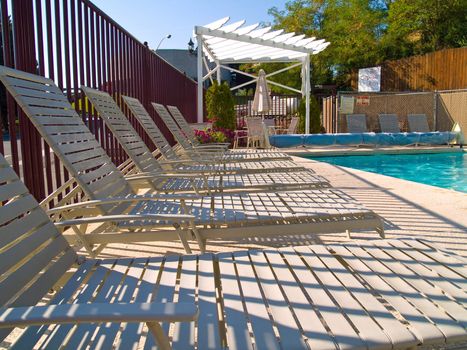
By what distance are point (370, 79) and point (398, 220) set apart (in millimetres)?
19486

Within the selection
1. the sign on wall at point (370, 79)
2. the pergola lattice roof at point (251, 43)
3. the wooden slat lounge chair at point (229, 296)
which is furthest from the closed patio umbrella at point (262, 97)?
the wooden slat lounge chair at point (229, 296)

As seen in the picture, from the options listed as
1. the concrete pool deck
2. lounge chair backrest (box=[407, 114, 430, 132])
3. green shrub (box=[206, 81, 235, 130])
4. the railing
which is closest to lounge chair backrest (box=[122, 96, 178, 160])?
the railing

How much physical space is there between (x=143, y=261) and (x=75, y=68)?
247 cm

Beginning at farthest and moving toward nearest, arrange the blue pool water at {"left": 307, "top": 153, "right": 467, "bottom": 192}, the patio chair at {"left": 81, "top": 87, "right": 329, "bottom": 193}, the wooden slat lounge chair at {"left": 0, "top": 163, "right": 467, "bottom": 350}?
the blue pool water at {"left": 307, "top": 153, "right": 467, "bottom": 192}
the patio chair at {"left": 81, "top": 87, "right": 329, "bottom": 193}
the wooden slat lounge chair at {"left": 0, "top": 163, "right": 467, "bottom": 350}

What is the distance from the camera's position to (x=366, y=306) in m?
1.30

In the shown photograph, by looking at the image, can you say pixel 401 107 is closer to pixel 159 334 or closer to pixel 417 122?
pixel 417 122

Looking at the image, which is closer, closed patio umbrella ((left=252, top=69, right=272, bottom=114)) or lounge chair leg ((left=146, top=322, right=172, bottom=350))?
lounge chair leg ((left=146, top=322, right=172, bottom=350))

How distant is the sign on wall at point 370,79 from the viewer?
69.7 feet

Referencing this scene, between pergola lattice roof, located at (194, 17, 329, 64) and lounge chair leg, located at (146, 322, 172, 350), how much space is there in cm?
1187

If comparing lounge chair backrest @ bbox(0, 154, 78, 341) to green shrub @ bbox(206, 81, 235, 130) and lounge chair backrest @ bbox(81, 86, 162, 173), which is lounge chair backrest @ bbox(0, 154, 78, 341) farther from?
green shrub @ bbox(206, 81, 235, 130)

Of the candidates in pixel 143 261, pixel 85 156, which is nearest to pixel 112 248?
pixel 85 156

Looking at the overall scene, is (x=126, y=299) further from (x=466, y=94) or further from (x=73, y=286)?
(x=466, y=94)

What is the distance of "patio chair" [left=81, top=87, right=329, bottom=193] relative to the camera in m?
3.38

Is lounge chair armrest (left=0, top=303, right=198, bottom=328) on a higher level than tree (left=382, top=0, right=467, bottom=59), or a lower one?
lower
